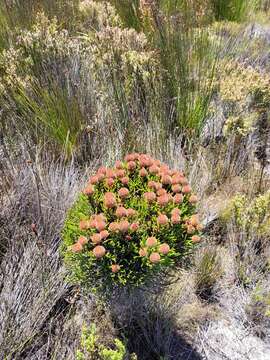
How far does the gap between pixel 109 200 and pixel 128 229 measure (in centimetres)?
12

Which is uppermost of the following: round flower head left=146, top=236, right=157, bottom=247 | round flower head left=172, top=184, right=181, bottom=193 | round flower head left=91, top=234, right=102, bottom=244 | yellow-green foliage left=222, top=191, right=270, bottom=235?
round flower head left=172, top=184, right=181, bottom=193

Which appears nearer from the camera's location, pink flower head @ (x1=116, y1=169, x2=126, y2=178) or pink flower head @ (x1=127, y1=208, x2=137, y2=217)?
pink flower head @ (x1=127, y1=208, x2=137, y2=217)

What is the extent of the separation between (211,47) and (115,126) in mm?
1067

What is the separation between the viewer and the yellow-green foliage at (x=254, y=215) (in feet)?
6.16

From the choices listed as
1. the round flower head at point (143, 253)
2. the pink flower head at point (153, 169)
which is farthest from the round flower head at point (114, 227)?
the pink flower head at point (153, 169)

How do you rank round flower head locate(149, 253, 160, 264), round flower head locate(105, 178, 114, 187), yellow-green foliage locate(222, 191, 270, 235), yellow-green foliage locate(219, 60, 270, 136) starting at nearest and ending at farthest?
round flower head locate(149, 253, 160, 264) → round flower head locate(105, 178, 114, 187) → yellow-green foliage locate(222, 191, 270, 235) → yellow-green foliage locate(219, 60, 270, 136)

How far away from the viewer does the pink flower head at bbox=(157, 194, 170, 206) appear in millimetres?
1235

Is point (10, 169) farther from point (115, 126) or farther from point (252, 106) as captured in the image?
point (252, 106)

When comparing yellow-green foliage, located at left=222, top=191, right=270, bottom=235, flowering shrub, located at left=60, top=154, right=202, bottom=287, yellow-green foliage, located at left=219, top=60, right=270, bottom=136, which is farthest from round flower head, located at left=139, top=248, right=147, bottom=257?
yellow-green foliage, located at left=219, top=60, right=270, bottom=136

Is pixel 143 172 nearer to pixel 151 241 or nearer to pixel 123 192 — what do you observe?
pixel 123 192

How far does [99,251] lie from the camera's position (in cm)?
112

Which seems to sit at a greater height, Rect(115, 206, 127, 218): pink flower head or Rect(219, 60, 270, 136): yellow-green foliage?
Rect(115, 206, 127, 218): pink flower head

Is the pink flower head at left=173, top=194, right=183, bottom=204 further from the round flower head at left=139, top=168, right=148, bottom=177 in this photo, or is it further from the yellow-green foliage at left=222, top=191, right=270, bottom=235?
the yellow-green foliage at left=222, top=191, right=270, bottom=235

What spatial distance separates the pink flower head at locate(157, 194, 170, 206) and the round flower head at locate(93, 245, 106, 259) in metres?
0.25
